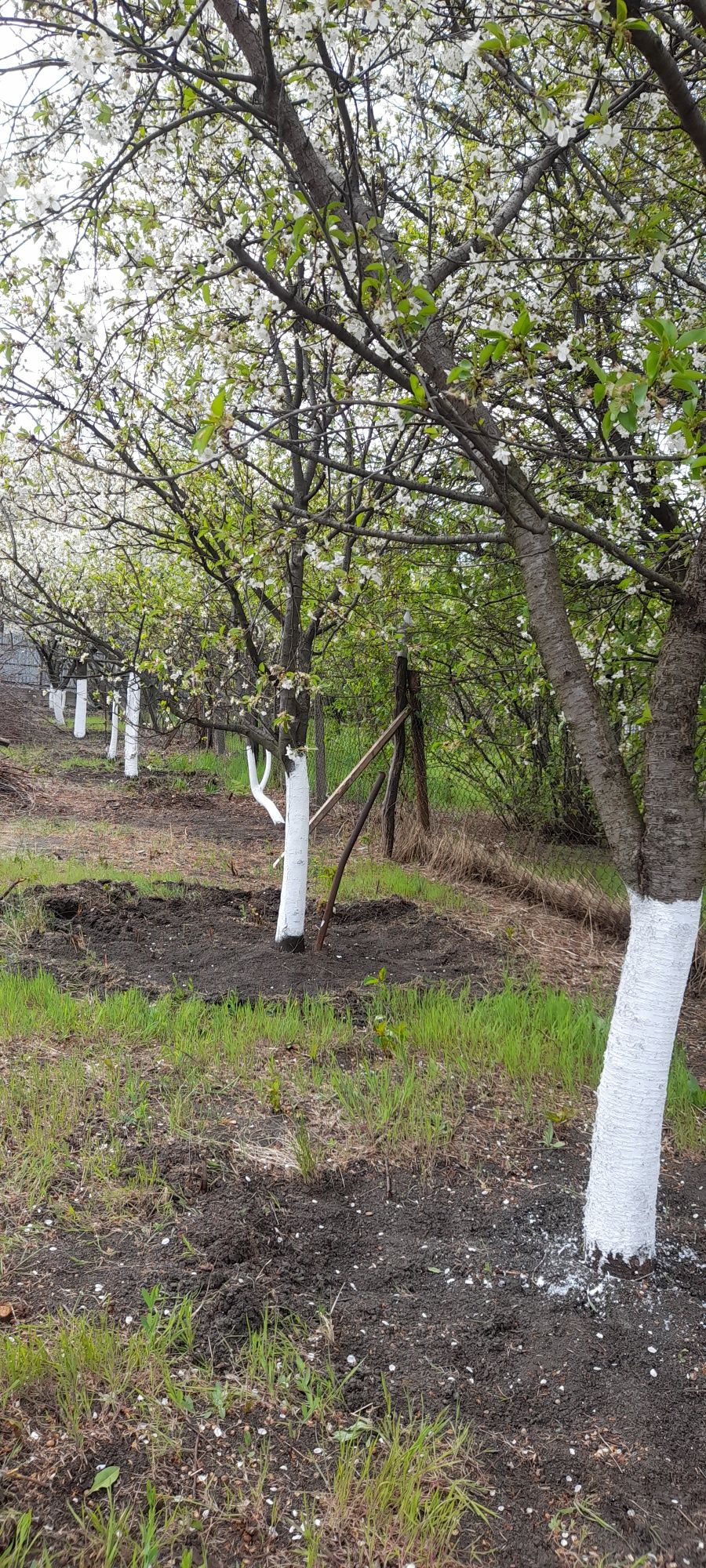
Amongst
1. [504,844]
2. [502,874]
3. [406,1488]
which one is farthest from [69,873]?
[406,1488]

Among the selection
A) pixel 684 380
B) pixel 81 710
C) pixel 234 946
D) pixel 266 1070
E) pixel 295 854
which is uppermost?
pixel 684 380

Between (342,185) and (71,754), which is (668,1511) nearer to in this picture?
(342,185)

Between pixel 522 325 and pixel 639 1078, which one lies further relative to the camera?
pixel 639 1078

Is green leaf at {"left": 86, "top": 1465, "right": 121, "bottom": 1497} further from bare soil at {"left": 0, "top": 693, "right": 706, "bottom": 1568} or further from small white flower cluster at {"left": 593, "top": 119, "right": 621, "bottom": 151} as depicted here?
small white flower cluster at {"left": 593, "top": 119, "right": 621, "bottom": 151}

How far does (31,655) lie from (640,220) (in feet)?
80.7

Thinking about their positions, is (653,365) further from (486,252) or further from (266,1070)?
(266,1070)

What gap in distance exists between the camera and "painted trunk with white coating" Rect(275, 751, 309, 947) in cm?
495

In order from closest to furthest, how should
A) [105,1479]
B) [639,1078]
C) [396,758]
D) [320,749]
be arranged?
[105,1479], [639,1078], [396,758], [320,749]

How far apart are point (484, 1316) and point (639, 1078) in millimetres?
731

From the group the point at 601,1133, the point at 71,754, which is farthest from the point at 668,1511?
the point at 71,754

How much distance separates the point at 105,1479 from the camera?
5.66 feet

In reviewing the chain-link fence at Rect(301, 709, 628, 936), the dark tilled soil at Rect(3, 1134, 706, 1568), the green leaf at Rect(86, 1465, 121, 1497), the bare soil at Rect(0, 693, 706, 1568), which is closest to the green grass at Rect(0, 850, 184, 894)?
the chain-link fence at Rect(301, 709, 628, 936)

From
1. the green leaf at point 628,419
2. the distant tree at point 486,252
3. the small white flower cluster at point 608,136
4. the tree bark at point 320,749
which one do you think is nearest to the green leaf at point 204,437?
the distant tree at point 486,252

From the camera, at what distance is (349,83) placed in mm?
2246
